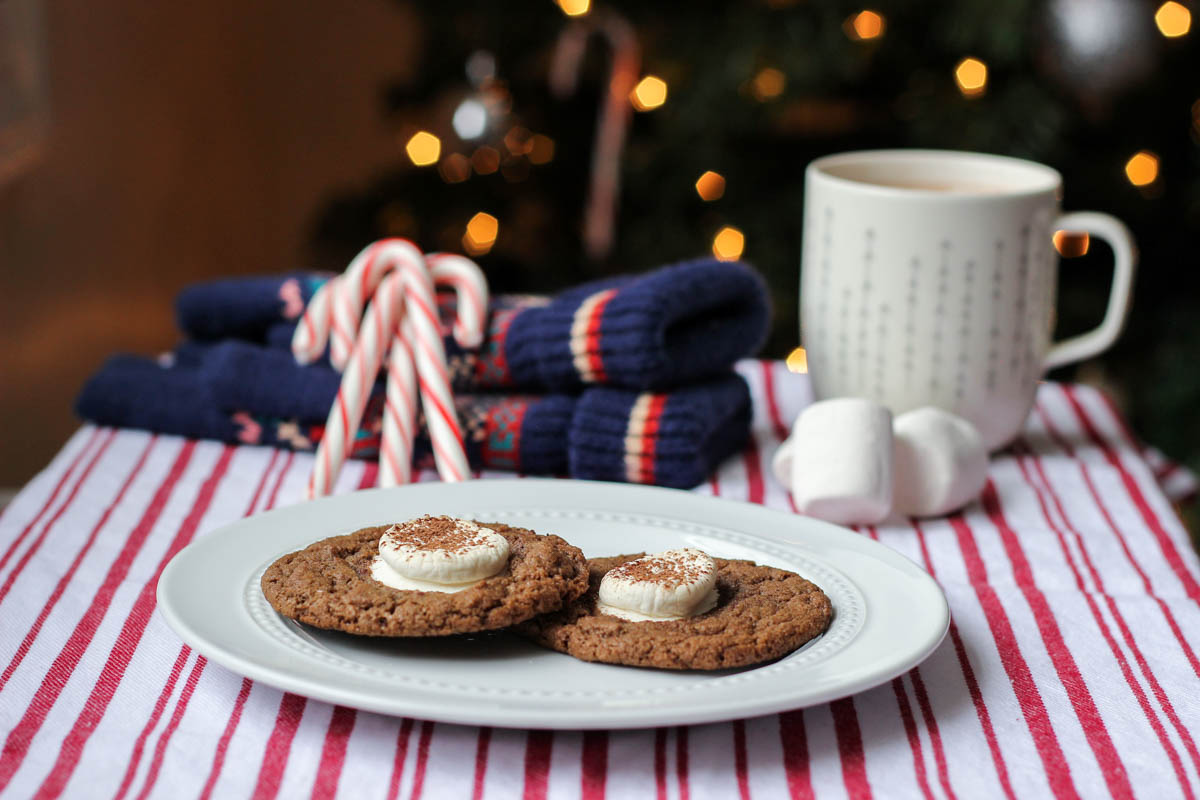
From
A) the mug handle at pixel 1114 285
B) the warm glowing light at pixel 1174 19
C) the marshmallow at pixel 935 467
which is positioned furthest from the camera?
the warm glowing light at pixel 1174 19

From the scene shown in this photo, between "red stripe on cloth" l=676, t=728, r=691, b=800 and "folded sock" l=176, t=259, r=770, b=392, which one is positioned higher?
"folded sock" l=176, t=259, r=770, b=392

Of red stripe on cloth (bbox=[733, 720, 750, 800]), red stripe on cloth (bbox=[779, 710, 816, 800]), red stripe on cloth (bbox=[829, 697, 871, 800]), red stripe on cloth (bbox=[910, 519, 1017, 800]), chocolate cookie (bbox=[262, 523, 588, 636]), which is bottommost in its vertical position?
red stripe on cloth (bbox=[910, 519, 1017, 800])

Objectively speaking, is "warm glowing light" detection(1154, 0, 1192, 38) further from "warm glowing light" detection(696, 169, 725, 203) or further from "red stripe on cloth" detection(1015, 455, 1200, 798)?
"red stripe on cloth" detection(1015, 455, 1200, 798)

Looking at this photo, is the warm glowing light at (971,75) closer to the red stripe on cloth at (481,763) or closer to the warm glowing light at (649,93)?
the warm glowing light at (649,93)

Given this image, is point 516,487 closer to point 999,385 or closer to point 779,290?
point 999,385

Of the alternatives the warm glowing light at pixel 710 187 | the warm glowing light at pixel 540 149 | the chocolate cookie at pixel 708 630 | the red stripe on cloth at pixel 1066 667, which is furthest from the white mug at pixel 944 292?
the warm glowing light at pixel 540 149

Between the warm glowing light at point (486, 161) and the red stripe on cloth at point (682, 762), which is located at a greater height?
the warm glowing light at point (486, 161)

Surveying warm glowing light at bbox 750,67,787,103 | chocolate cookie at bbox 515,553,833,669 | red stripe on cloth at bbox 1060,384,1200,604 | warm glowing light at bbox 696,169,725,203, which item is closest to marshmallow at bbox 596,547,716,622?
A: chocolate cookie at bbox 515,553,833,669
